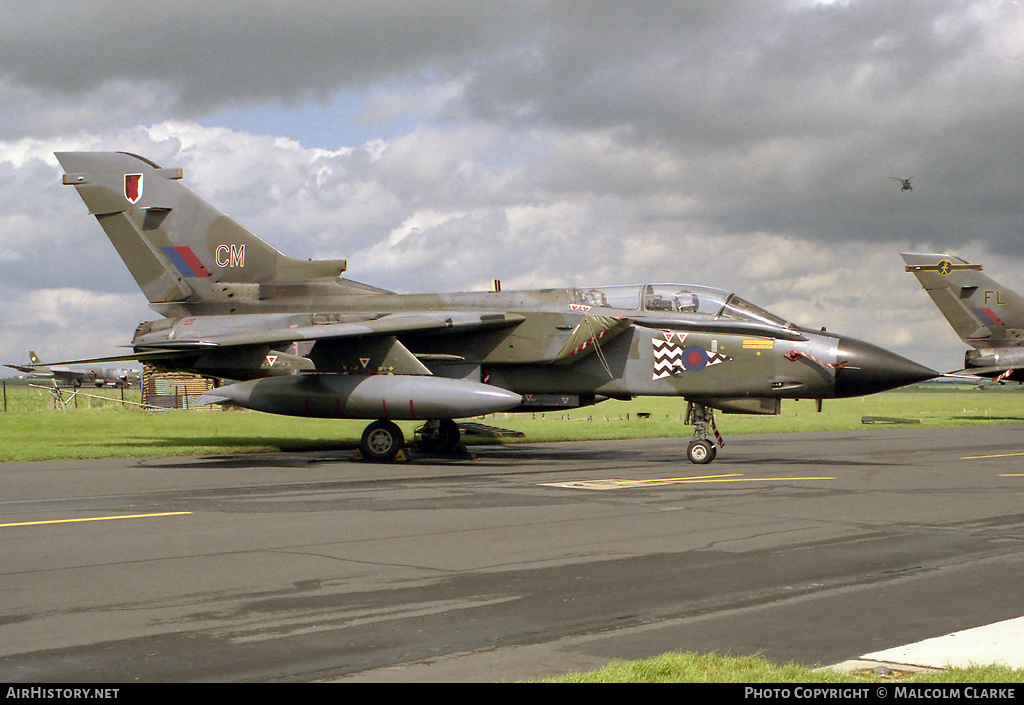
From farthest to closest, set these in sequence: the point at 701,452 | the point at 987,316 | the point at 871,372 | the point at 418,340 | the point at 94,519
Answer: the point at 987,316, the point at 418,340, the point at 701,452, the point at 871,372, the point at 94,519

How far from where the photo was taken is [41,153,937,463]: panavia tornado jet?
17.6 metres

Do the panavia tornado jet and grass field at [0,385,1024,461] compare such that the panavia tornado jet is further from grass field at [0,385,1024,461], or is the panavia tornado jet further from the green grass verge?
the green grass verge

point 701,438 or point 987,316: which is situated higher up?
point 987,316

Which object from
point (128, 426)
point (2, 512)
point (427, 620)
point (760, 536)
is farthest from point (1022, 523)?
point (128, 426)

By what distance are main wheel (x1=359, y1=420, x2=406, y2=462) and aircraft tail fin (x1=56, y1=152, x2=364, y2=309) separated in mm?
3749

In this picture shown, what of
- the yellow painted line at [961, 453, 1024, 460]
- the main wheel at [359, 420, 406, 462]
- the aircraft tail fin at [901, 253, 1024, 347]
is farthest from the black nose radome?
the aircraft tail fin at [901, 253, 1024, 347]

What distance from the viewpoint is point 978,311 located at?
117 ft

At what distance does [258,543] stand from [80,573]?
5.78 feet

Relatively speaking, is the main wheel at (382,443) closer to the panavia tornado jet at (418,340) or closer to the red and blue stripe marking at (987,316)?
the panavia tornado jet at (418,340)

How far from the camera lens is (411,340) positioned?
64.6 feet

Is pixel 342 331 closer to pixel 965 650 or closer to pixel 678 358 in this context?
pixel 678 358

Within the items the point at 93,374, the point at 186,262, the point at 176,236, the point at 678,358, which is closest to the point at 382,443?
the point at 678,358

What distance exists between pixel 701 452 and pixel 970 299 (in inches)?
906

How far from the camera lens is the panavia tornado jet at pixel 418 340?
1761 cm
